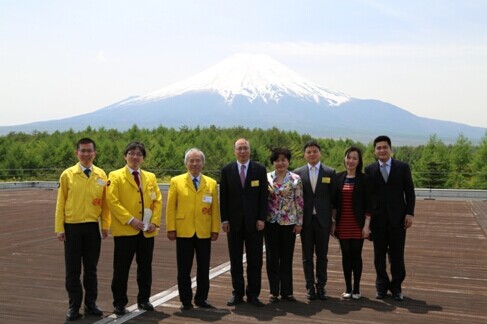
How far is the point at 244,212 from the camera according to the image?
488 cm

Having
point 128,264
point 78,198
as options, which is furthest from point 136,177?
point 128,264

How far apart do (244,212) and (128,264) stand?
1073 mm

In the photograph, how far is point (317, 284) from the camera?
5.16m

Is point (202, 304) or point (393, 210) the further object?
point (393, 210)

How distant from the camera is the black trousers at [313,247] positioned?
16.7 feet

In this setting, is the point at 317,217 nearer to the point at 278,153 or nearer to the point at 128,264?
the point at 278,153

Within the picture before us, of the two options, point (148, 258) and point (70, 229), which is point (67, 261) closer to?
point (70, 229)

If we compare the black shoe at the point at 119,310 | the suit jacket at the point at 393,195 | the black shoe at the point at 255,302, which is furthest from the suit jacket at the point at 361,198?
the black shoe at the point at 119,310

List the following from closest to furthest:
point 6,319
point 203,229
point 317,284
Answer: point 6,319
point 203,229
point 317,284

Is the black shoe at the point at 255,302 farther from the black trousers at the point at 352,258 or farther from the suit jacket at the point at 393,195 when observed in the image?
the suit jacket at the point at 393,195

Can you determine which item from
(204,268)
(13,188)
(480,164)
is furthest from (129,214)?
(480,164)

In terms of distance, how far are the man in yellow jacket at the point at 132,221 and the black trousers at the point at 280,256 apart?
1.04 metres

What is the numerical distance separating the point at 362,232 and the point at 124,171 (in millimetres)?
2154

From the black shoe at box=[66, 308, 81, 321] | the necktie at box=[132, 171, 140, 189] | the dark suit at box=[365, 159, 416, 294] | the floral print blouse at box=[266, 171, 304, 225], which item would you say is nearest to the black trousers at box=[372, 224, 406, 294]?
the dark suit at box=[365, 159, 416, 294]
